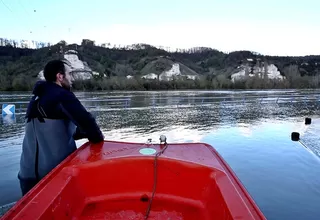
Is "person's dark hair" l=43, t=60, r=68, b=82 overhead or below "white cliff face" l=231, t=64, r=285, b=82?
below

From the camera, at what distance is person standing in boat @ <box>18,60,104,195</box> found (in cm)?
213

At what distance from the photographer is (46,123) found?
2166 millimetres

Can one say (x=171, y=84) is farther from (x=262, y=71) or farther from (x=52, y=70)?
(x=52, y=70)

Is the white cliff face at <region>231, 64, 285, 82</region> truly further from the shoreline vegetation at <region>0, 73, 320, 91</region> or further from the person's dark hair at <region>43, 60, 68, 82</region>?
the person's dark hair at <region>43, 60, 68, 82</region>

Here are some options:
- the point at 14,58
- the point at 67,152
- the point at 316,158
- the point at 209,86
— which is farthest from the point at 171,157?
the point at 14,58

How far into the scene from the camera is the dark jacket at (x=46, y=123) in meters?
2.13

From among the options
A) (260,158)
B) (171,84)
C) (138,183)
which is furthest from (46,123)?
(171,84)

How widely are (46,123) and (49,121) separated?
3 centimetres

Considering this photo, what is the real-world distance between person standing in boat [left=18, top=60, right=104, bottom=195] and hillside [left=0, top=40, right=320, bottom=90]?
4871 cm

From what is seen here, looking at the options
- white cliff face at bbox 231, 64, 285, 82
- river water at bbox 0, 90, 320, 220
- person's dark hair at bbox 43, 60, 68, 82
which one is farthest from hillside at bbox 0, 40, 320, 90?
person's dark hair at bbox 43, 60, 68, 82

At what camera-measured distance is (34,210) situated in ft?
5.25

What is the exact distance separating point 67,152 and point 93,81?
5778 centimetres

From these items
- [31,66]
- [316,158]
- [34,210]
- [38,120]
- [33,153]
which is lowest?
[316,158]

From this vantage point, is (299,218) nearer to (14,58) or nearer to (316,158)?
(316,158)
